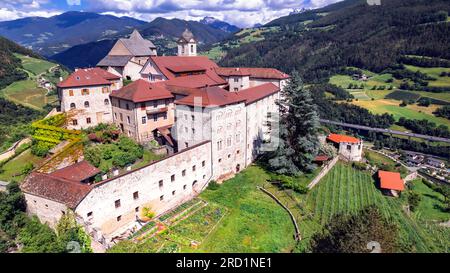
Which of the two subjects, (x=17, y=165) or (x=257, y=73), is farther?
(x=257, y=73)

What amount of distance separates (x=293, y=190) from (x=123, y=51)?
47137 mm

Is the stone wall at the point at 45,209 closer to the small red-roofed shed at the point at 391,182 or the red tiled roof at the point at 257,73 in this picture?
the red tiled roof at the point at 257,73

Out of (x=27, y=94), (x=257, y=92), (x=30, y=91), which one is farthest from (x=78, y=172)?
(x=30, y=91)

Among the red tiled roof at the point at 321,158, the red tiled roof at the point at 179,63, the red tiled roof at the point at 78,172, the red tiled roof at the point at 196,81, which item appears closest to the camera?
the red tiled roof at the point at 78,172

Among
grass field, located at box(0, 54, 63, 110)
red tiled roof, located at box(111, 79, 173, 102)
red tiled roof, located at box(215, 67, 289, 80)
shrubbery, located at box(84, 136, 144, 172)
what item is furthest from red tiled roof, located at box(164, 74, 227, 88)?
grass field, located at box(0, 54, 63, 110)

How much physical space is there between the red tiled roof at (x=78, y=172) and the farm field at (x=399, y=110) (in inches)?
4784

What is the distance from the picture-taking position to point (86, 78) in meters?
47.2

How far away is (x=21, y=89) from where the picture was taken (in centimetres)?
11312

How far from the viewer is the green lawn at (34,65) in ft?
438

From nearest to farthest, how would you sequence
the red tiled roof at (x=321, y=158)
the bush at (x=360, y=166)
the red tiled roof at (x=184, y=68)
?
the red tiled roof at (x=321, y=158) → the red tiled roof at (x=184, y=68) → the bush at (x=360, y=166)

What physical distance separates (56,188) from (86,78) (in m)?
Result: 23.5

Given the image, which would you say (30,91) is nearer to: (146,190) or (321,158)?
(146,190)

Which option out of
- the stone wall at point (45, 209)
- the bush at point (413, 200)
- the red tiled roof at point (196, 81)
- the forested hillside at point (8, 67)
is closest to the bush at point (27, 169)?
the stone wall at point (45, 209)
